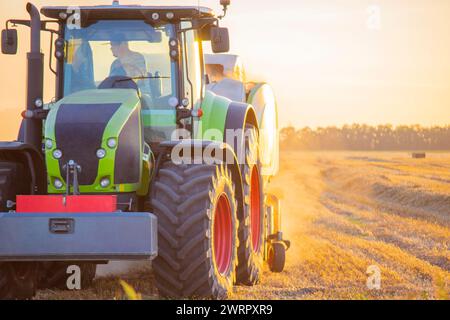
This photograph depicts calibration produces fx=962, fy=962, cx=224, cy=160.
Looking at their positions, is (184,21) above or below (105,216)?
above

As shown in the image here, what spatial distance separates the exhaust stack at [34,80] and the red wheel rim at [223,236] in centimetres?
187

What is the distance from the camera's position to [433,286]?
417 inches

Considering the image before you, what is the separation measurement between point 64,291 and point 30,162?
70.8 inches

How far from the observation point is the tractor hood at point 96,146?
27.9ft

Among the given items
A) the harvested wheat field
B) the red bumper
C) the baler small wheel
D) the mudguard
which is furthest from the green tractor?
the mudguard

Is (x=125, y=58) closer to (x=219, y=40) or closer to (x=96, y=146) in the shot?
(x=219, y=40)

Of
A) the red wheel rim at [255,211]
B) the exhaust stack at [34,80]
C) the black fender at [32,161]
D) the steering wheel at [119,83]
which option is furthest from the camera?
the red wheel rim at [255,211]

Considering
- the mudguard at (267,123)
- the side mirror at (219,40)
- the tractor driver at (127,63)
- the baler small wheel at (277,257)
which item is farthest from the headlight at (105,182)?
the mudguard at (267,123)

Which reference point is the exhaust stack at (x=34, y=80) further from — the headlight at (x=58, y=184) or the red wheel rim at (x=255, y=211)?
the red wheel rim at (x=255, y=211)

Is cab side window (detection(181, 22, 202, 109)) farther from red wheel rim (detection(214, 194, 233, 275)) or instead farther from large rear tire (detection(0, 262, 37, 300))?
large rear tire (detection(0, 262, 37, 300))

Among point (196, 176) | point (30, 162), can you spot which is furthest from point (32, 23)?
point (196, 176)
